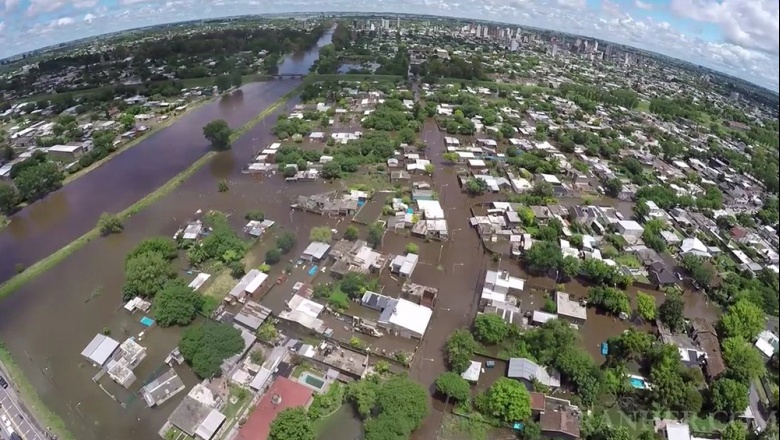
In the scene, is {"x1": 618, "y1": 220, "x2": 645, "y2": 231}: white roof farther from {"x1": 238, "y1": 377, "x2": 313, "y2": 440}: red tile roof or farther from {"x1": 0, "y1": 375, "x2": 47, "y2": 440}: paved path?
{"x1": 0, "y1": 375, "x2": 47, "y2": 440}: paved path

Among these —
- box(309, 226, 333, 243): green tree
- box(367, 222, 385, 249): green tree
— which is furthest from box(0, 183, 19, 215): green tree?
box(367, 222, 385, 249): green tree

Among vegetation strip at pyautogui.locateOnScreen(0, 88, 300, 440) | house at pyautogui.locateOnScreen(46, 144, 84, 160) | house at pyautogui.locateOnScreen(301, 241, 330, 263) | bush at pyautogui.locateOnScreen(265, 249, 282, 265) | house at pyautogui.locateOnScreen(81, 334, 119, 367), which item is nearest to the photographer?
vegetation strip at pyautogui.locateOnScreen(0, 88, 300, 440)

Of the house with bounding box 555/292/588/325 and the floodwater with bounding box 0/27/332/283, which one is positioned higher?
the floodwater with bounding box 0/27/332/283

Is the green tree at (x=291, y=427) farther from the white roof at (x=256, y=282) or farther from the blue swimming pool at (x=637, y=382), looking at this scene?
the blue swimming pool at (x=637, y=382)

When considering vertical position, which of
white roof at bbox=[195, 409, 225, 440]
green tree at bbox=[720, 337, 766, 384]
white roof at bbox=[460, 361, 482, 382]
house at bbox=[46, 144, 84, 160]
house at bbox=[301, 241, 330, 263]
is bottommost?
white roof at bbox=[195, 409, 225, 440]

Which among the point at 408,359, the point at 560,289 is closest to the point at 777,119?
the point at 408,359

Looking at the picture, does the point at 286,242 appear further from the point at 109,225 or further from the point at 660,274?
the point at 660,274
